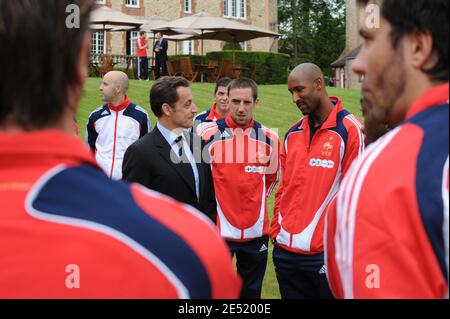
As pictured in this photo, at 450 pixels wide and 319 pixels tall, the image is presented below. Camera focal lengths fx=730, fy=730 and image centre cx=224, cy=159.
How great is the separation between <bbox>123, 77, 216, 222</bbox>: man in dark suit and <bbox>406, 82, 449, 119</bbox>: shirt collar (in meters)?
3.88

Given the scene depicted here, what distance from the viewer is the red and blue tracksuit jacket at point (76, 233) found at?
151 centimetres

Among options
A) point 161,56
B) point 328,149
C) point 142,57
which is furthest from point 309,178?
point 142,57

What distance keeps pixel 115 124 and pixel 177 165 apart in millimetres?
3961

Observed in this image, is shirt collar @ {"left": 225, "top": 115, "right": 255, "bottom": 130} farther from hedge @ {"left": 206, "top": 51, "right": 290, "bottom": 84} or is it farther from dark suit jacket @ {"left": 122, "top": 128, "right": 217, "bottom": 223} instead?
hedge @ {"left": 206, "top": 51, "right": 290, "bottom": 84}

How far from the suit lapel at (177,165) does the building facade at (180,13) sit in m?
37.0

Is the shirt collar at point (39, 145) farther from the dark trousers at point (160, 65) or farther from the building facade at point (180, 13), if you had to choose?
the building facade at point (180, 13)

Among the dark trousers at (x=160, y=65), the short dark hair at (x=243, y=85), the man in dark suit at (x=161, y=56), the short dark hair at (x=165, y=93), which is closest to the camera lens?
the short dark hair at (x=165, y=93)

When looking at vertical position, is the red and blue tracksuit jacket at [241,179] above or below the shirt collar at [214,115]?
below

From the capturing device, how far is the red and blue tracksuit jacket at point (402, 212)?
180cm

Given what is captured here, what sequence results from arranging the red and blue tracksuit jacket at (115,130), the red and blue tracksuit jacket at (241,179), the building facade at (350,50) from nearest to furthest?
the red and blue tracksuit jacket at (241,179)
the red and blue tracksuit jacket at (115,130)
the building facade at (350,50)

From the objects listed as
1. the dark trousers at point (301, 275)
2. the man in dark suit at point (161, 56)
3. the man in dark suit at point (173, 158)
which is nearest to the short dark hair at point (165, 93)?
the man in dark suit at point (173, 158)

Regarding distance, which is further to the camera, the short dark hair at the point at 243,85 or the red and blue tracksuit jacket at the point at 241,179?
the short dark hair at the point at 243,85

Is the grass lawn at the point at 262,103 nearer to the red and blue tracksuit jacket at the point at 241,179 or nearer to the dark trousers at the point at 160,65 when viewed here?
the dark trousers at the point at 160,65

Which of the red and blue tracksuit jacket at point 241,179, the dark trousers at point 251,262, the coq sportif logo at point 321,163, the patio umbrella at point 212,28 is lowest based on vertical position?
the dark trousers at point 251,262
